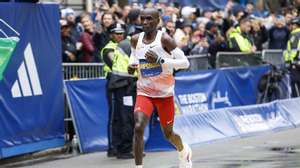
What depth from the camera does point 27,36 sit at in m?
12.5

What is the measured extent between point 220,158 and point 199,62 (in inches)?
240

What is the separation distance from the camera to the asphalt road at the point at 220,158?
1137 cm

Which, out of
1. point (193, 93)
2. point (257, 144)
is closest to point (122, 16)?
point (193, 93)

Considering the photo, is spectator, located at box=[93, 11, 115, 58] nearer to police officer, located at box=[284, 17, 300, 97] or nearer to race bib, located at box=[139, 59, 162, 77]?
race bib, located at box=[139, 59, 162, 77]

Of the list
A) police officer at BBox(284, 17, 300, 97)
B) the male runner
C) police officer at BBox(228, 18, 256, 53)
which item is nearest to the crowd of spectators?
police officer at BBox(228, 18, 256, 53)

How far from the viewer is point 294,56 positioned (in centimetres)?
1836

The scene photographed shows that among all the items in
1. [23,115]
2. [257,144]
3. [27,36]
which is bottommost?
[257,144]

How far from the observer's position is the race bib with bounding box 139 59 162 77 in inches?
399

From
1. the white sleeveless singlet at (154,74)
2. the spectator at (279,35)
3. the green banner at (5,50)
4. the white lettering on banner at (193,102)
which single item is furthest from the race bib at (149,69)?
the spectator at (279,35)

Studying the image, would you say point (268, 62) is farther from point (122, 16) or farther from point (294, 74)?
point (122, 16)

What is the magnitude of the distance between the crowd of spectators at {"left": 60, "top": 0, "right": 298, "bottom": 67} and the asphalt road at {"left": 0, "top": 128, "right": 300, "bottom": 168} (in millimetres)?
2063

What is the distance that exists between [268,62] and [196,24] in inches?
92.6

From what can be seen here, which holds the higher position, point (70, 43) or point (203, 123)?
point (70, 43)

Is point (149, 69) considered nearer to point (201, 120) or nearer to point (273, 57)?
point (201, 120)
